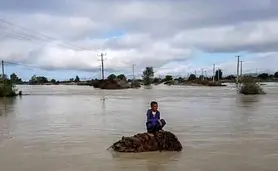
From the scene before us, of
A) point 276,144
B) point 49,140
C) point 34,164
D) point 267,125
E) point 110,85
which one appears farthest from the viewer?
point 110,85

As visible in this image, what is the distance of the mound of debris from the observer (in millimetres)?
13320

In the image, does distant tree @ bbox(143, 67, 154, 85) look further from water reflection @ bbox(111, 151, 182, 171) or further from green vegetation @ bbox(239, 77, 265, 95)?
water reflection @ bbox(111, 151, 182, 171)

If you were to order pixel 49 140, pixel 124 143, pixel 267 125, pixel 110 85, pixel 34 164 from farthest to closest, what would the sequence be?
pixel 110 85
pixel 267 125
pixel 49 140
pixel 124 143
pixel 34 164

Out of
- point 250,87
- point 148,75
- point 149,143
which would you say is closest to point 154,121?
point 149,143

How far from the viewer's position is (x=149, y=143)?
13.4 m

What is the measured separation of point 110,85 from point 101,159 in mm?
94306

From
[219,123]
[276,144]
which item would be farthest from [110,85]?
[276,144]

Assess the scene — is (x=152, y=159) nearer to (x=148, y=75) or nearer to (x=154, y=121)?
(x=154, y=121)

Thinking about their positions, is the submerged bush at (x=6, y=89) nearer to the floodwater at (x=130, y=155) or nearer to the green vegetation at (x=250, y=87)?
the green vegetation at (x=250, y=87)

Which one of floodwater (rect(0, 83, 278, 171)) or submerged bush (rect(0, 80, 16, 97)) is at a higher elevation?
submerged bush (rect(0, 80, 16, 97))

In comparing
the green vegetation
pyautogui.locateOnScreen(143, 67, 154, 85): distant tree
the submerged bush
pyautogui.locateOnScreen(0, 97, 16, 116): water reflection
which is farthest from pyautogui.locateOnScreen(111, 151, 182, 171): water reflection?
pyautogui.locateOnScreen(143, 67, 154, 85): distant tree

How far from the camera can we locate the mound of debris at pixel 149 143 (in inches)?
524

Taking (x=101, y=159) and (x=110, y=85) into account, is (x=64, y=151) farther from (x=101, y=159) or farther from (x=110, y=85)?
(x=110, y=85)

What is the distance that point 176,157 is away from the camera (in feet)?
42.3
